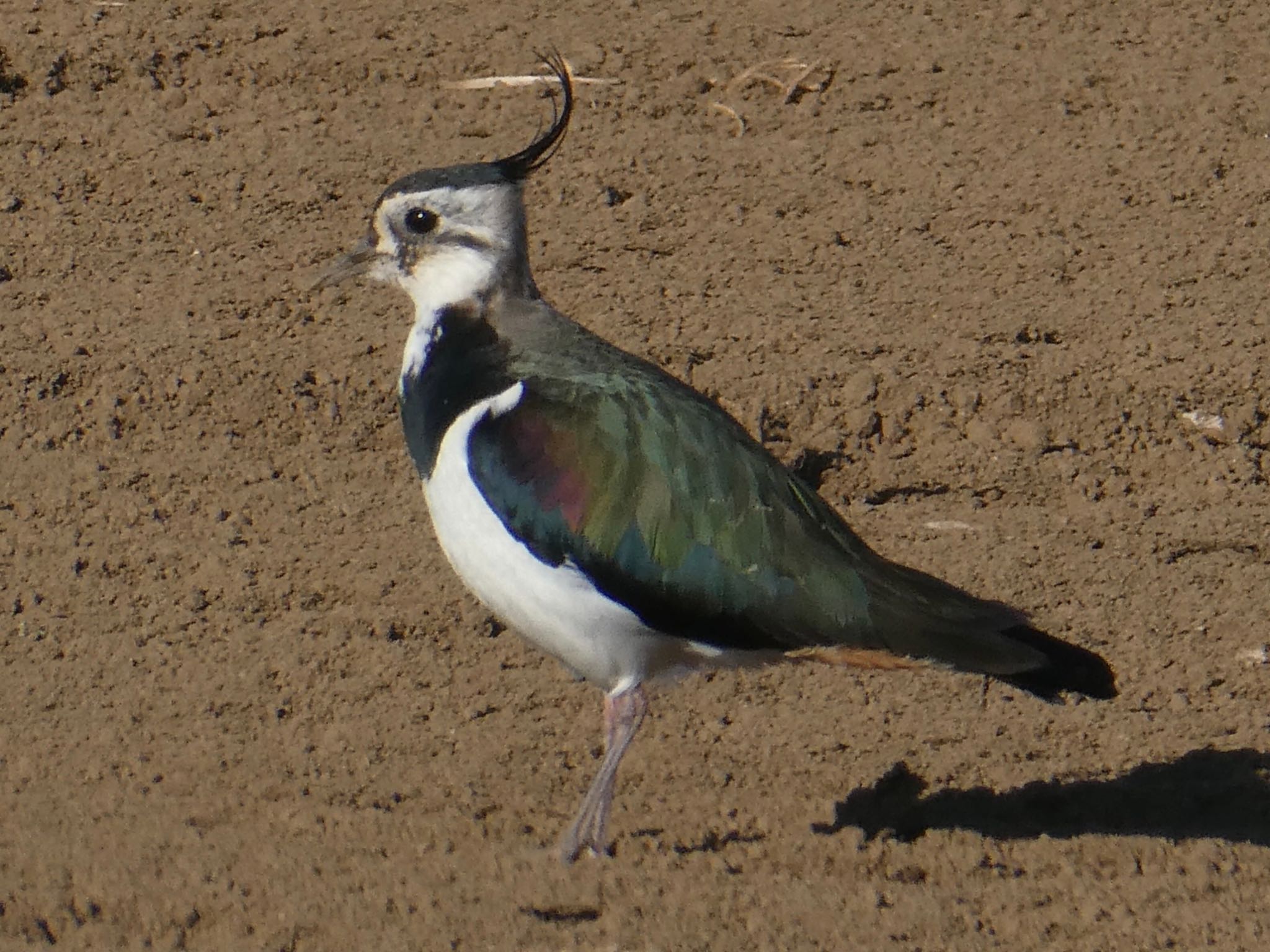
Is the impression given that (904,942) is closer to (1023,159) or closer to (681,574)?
(681,574)

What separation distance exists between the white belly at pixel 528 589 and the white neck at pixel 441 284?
1.58 feet

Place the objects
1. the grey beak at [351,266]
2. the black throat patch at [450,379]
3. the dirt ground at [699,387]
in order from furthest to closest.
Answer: the grey beak at [351,266], the black throat patch at [450,379], the dirt ground at [699,387]

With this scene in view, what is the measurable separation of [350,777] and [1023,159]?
386 cm

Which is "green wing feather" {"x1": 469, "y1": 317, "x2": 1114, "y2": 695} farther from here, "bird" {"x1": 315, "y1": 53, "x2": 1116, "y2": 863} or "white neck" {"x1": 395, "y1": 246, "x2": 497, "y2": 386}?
"white neck" {"x1": 395, "y1": 246, "x2": 497, "y2": 386}

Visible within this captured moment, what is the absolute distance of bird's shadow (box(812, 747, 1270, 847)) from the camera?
19.0 ft

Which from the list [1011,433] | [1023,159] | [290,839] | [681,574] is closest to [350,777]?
[290,839]

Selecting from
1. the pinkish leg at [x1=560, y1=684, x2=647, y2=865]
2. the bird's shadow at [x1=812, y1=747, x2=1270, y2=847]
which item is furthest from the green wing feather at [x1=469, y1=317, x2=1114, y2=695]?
the bird's shadow at [x1=812, y1=747, x2=1270, y2=847]

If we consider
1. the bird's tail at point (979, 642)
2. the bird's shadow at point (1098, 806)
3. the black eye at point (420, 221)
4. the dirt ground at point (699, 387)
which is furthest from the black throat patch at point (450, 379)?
the bird's shadow at point (1098, 806)

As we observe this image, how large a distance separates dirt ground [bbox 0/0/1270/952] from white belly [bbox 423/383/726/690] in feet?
1.66

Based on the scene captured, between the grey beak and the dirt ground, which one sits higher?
the grey beak

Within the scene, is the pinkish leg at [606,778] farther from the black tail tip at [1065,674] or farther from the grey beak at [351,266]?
the grey beak at [351,266]

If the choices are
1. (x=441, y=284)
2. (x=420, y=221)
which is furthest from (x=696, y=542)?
(x=420, y=221)

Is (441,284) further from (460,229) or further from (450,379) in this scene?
(450,379)

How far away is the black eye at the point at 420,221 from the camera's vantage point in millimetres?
6145
